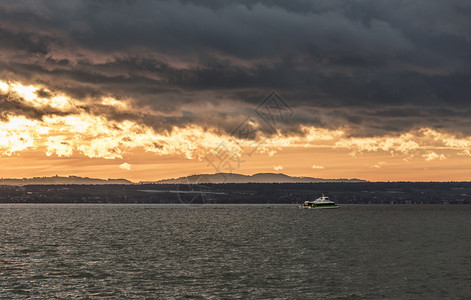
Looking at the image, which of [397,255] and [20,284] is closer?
[20,284]

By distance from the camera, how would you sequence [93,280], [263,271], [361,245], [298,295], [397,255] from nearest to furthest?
[298,295], [93,280], [263,271], [397,255], [361,245]

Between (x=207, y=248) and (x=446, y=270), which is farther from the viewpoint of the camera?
(x=207, y=248)

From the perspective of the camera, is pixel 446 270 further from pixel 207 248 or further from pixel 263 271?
pixel 207 248

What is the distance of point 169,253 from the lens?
10275 cm

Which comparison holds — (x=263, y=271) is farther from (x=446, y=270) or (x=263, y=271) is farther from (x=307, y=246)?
(x=307, y=246)

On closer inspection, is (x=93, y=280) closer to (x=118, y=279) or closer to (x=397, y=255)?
(x=118, y=279)

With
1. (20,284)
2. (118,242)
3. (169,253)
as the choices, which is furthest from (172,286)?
(118,242)

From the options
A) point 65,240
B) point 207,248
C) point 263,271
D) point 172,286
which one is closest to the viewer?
point 172,286

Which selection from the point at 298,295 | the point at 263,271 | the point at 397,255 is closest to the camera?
the point at 298,295

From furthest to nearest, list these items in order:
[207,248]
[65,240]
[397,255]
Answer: [65,240], [207,248], [397,255]

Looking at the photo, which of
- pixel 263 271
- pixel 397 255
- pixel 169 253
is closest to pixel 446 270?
pixel 397 255

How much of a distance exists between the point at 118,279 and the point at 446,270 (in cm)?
4825

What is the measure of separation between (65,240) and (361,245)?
74057 millimetres

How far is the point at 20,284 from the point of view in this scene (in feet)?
219
